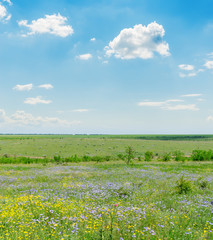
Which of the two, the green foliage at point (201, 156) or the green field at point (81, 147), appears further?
the green field at point (81, 147)

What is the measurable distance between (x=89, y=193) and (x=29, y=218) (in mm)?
4179

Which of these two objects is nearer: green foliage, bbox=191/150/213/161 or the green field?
green foliage, bbox=191/150/213/161

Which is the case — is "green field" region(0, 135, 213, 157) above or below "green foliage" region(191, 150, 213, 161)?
below

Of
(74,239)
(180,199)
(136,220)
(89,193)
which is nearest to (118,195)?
(89,193)

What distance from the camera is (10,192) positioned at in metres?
11.3

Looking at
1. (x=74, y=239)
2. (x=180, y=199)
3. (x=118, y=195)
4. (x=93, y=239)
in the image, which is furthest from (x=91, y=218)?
(x=180, y=199)

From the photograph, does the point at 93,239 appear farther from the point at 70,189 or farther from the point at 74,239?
the point at 70,189

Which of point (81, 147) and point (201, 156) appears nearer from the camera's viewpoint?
point (201, 156)

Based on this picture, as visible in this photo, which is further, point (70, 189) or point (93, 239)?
point (70, 189)

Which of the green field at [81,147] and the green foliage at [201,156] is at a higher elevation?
the green foliage at [201,156]

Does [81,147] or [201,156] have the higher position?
[201,156]

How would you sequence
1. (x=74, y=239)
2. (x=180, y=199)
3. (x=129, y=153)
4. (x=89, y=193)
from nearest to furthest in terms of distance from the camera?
(x=74, y=239)
(x=180, y=199)
(x=89, y=193)
(x=129, y=153)

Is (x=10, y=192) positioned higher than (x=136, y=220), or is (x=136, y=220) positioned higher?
(x=136, y=220)

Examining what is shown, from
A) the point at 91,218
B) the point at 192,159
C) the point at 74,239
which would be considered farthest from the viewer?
the point at 192,159
